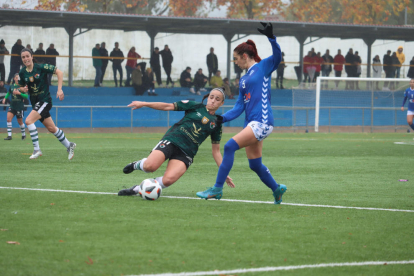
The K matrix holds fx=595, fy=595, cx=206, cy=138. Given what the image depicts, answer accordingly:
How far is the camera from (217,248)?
4.83 meters

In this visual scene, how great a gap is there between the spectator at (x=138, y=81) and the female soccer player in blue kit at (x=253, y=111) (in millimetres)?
24252

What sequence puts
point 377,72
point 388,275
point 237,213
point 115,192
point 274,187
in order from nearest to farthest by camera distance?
point 388,275
point 237,213
point 274,187
point 115,192
point 377,72

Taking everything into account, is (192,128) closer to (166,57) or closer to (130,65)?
(130,65)

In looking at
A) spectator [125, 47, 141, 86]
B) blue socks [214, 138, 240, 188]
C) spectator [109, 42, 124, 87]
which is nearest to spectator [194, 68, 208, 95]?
spectator [125, 47, 141, 86]

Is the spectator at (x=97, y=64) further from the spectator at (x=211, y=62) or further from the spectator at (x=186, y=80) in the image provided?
the spectator at (x=211, y=62)

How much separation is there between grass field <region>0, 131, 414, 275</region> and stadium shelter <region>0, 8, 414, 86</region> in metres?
19.9

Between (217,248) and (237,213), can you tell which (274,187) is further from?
(217,248)

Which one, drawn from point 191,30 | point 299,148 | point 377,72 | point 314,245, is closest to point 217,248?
point 314,245

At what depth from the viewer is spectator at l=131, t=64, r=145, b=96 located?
31000mm

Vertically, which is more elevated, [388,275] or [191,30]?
[191,30]

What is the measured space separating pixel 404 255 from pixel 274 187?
2464 mm

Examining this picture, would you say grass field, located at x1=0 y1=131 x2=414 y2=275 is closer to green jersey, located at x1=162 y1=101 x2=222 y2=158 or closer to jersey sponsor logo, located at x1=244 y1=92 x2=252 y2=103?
green jersey, located at x1=162 y1=101 x2=222 y2=158

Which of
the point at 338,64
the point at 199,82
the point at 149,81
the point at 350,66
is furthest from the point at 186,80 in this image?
the point at 350,66

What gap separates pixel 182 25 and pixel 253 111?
25.4 metres
